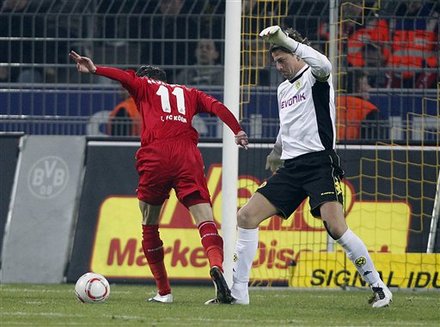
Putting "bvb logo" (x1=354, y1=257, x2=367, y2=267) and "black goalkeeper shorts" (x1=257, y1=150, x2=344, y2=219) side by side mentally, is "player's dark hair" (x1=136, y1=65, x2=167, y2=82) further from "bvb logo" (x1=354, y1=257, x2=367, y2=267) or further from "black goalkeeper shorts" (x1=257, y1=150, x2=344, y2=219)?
"bvb logo" (x1=354, y1=257, x2=367, y2=267)

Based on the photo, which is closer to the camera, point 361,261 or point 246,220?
point 361,261

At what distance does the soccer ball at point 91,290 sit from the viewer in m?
9.98

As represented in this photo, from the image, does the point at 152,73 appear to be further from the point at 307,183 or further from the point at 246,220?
the point at 307,183

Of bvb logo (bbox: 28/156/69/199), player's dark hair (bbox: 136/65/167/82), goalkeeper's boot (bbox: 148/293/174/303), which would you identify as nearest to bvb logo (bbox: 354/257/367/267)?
goalkeeper's boot (bbox: 148/293/174/303)

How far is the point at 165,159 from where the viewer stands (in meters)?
10.5

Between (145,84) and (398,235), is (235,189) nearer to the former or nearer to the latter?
(145,84)

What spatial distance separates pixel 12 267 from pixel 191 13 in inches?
136

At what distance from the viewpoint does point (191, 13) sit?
1497 cm

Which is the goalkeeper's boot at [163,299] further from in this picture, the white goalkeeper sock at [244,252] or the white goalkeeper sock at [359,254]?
the white goalkeeper sock at [359,254]

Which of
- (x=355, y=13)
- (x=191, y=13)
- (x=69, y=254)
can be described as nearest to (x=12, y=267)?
(x=69, y=254)

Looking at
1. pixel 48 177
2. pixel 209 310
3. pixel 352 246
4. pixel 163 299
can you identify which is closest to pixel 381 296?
pixel 352 246

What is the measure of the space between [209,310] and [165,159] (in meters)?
1.56

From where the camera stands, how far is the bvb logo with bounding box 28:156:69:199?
1413 cm

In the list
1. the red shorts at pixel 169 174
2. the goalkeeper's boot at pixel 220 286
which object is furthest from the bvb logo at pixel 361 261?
the red shorts at pixel 169 174
